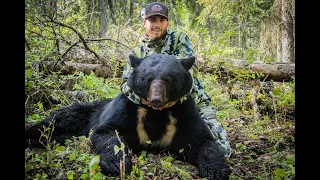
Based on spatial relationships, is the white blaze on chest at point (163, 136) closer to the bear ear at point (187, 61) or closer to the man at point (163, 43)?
the bear ear at point (187, 61)

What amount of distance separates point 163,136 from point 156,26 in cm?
165

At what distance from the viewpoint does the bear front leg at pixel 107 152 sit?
2670 millimetres

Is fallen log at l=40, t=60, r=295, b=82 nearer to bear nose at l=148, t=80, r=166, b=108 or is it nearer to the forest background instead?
the forest background

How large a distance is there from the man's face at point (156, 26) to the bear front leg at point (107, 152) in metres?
1.70

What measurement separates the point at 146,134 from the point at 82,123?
1318 mm

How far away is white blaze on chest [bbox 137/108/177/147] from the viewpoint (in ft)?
11.0

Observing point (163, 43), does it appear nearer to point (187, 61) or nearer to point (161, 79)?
point (187, 61)

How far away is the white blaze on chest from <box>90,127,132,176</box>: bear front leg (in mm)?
323

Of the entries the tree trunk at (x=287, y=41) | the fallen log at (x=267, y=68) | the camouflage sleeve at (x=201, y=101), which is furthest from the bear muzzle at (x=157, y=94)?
the tree trunk at (x=287, y=41)

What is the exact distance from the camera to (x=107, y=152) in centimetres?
292

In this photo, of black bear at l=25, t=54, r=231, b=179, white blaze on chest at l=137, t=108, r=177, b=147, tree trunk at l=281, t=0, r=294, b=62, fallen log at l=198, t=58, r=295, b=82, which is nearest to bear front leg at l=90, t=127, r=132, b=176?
black bear at l=25, t=54, r=231, b=179
